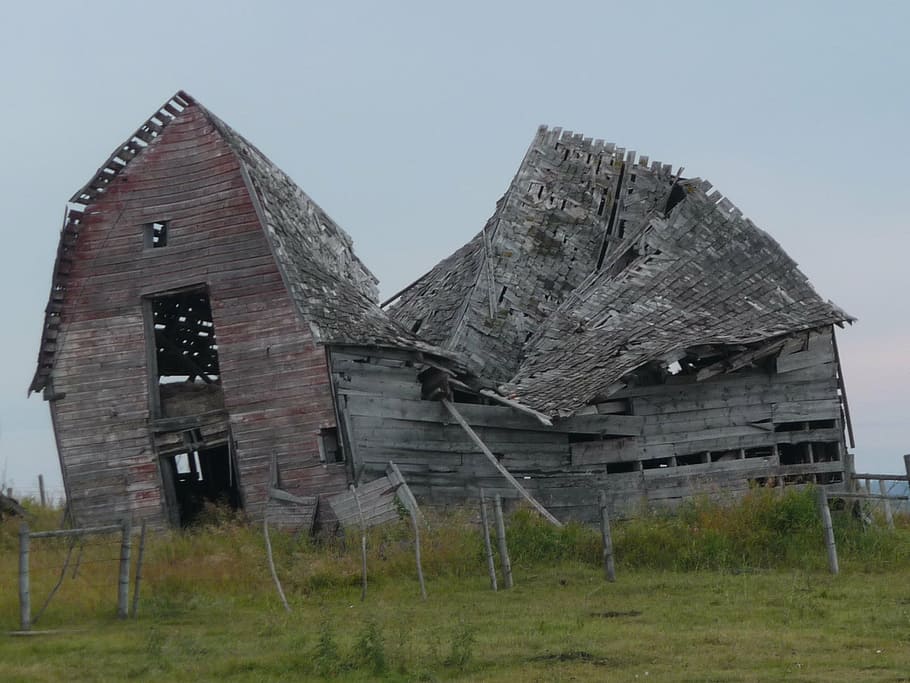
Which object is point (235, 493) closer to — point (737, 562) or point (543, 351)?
point (543, 351)

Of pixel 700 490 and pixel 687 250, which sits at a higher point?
pixel 687 250

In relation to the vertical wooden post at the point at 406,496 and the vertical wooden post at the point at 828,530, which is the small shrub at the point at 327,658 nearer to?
the vertical wooden post at the point at 406,496

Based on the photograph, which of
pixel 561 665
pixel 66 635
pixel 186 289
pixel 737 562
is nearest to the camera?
pixel 561 665

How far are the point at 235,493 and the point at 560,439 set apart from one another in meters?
6.31

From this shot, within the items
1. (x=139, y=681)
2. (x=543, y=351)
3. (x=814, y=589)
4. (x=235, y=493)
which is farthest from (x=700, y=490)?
(x=139, y=681)

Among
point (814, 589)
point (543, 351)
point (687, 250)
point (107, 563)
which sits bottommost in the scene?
point (814, 589)

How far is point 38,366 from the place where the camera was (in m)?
22.1

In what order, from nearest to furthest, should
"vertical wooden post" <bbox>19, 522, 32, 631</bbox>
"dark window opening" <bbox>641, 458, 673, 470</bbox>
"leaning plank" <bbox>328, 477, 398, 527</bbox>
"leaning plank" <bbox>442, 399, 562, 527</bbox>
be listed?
1. "vertical wooden post" <bbox>19, 522, 32, 631</bbox>
2. "leaning plank" <bbox>328, 477, 398, 527</bbox>
3. "leaning plank" <bbox>442, 399, 562, 527</bbox>
4. "dark window opening" <bbox>641, 458, 673, 470</bbox>

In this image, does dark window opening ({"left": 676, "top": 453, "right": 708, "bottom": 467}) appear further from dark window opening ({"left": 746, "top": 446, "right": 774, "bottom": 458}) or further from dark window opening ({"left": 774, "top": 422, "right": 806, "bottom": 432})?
dark window opening ({"left": 774, "top": 422, "right": 806, "bottom": 432})

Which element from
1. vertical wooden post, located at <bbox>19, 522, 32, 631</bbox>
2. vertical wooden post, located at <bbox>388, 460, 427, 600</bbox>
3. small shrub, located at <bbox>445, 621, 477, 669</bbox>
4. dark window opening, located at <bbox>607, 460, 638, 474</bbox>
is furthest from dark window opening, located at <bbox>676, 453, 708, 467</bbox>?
vertical wooden post, located at <bbox>19, 522, 32, 631</bbox>

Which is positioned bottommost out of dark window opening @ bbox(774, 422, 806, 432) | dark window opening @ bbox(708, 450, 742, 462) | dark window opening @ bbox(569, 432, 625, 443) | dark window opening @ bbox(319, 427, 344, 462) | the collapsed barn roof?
dark window opening @ bbox(708, 450, 742, 462)

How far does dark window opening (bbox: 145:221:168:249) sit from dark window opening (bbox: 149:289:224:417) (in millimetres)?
915

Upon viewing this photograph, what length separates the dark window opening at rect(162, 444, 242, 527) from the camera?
79.7 feet

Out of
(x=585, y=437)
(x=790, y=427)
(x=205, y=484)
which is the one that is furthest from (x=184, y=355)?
(x=790, y=427)
